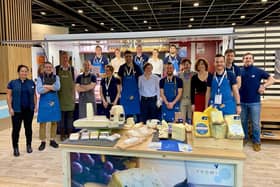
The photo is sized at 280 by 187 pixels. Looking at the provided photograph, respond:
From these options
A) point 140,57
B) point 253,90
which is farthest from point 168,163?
point 140,57

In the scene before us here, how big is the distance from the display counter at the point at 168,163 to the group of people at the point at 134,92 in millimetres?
1629

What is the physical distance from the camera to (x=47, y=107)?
4.26 meters

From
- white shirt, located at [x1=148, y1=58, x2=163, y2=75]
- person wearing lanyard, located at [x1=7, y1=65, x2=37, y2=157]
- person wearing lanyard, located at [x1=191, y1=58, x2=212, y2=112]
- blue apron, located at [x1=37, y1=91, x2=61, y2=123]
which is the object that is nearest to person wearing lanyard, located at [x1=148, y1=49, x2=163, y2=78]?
white shirt, located at [x1=148, y1=58, x2=163, y2=75]

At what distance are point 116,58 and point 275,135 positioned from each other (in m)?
3.43

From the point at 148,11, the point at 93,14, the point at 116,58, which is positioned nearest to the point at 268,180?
the point at 116,58

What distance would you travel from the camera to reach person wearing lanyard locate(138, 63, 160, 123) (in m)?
4.20

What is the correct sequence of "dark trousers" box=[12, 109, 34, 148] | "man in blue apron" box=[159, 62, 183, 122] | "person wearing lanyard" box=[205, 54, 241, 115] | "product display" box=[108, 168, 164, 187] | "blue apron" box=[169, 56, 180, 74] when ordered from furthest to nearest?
"blue apron" box=[169, 56, 180, 74]
"man in blue apron" box=[159, 62, 183, 122]
"dark trousers" box=[12, 109, 34, 148]
"person wearing lanyard" box=[205, 54, 241, 115]
"product display" box=[108, 168, 164, 187]

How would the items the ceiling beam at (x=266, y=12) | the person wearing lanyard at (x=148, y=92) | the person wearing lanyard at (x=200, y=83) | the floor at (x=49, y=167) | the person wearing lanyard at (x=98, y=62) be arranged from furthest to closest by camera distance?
the ceiling beam at (x=266, y=12), the person wearing lanyard at (x=98, y=62), the person wearing lanyard at (x=148, y=92), the person wearing lanyard at (x=200, y=83), the floor at (x=49, y=167)

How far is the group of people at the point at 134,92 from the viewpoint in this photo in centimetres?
390

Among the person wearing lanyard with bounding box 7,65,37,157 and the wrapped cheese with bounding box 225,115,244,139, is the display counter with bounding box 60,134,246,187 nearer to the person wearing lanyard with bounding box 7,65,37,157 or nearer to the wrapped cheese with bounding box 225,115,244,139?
the wrapped cheese with bounding box 225,115,244,139

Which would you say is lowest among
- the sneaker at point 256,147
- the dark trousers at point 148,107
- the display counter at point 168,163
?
the sneaker at point 256,147

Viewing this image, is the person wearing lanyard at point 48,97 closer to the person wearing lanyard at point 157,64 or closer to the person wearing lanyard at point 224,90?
the person wearing lanyard at point 157,64

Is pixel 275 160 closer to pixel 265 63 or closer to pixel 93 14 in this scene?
pixel 265 63

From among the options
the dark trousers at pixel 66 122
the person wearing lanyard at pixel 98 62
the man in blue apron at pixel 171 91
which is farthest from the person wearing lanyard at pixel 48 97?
the man in blue apron at pixel 171 91
